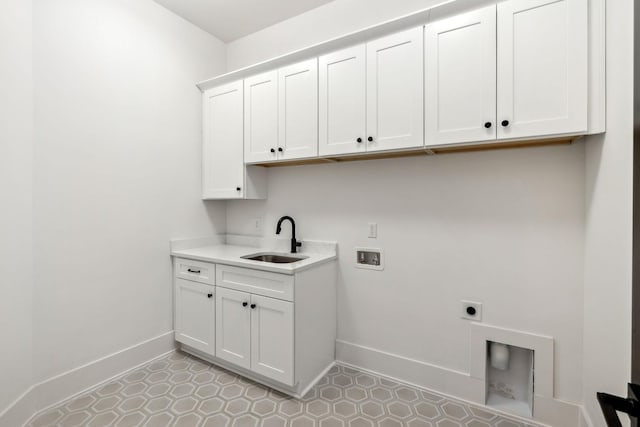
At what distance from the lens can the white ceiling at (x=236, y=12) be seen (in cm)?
227

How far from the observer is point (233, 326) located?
203 cm

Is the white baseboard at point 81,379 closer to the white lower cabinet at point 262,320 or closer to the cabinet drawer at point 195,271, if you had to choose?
the white lower cabinet at point 262,320

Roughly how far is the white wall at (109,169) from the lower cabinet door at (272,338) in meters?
Result: 0.93

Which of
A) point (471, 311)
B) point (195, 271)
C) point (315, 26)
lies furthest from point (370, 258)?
point (315, 26)

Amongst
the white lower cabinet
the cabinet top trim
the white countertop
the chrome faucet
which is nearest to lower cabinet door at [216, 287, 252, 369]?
the white lower cabinet

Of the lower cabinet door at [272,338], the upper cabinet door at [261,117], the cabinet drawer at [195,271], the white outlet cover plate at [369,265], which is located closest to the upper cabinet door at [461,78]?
the white outlet cover plate at [369,265]

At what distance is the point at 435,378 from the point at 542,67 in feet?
6.05

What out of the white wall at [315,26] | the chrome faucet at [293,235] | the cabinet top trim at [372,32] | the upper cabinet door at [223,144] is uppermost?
the white wall at [315,26]

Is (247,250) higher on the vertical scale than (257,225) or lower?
lower

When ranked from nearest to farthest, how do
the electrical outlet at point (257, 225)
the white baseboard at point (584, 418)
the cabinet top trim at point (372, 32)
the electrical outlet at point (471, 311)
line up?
the white baseboard at point (584, 418), the cabinet top trim at point (372, 32), the electrical outlet at point (471, 311), the electrical outlet at point (257, 225)

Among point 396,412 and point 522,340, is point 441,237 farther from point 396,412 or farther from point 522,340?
point 396,412

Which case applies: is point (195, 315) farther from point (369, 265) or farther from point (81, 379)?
point (369, 265)

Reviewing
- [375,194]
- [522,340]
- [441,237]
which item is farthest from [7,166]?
[522,340]

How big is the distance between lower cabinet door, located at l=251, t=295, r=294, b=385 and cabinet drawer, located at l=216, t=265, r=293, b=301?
5cm
